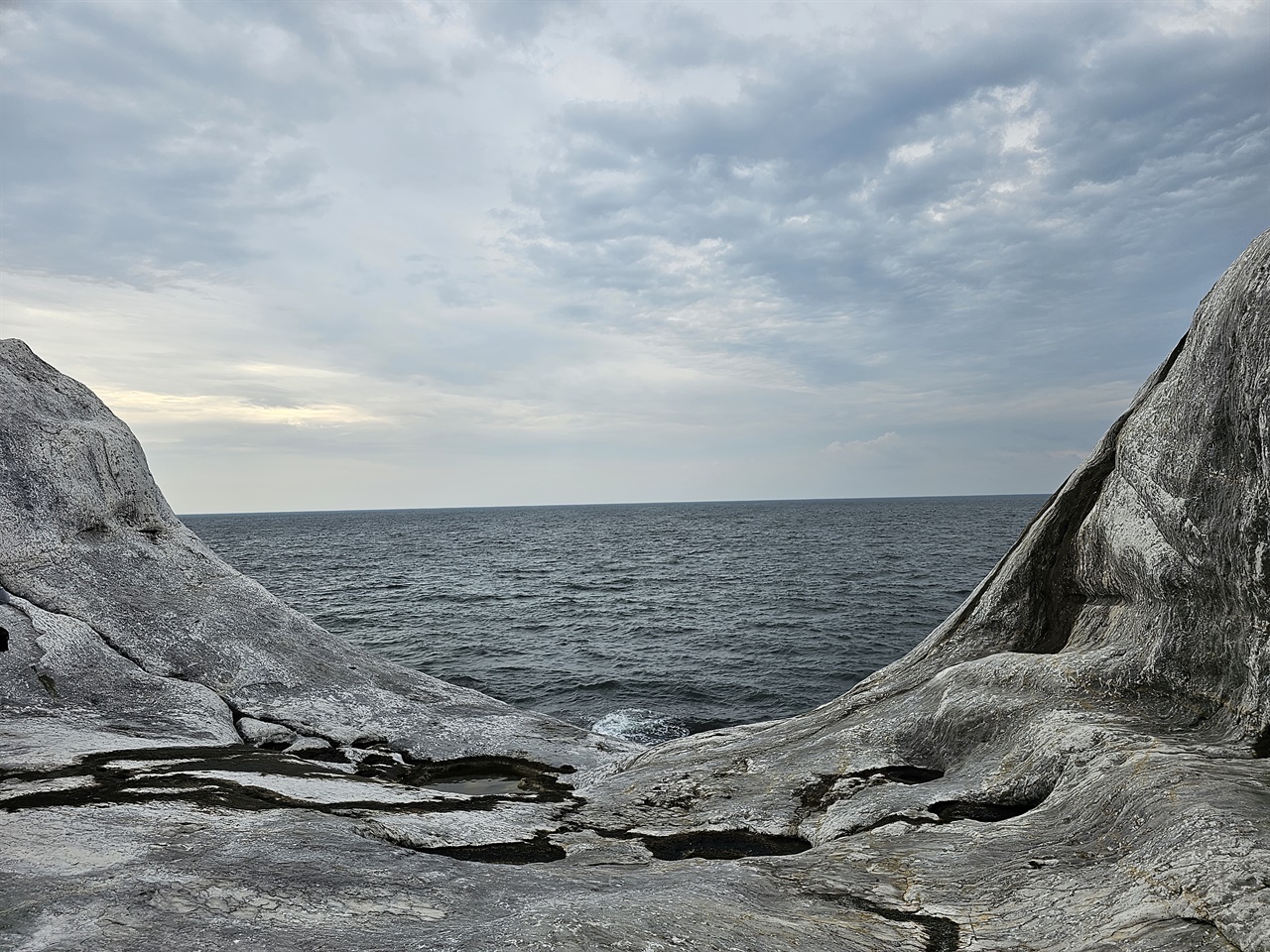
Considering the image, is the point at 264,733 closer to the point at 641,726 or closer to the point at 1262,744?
→ the point at 641,726

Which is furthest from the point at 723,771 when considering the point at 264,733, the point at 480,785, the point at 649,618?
the point at 649,618

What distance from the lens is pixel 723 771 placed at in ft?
33.9

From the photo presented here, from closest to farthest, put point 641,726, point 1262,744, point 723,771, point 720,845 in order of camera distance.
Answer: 1. point 1262,744
2. point 720,845
3. point 723,771
4. point 641,726

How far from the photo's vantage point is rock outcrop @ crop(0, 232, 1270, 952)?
5.08 m

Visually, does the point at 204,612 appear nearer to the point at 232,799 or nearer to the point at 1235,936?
the point at 232,799

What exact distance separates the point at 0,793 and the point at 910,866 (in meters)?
8.50

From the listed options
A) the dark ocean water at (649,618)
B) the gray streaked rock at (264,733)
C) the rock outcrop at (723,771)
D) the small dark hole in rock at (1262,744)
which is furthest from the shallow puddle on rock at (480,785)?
the dark ocean water at (649,618)

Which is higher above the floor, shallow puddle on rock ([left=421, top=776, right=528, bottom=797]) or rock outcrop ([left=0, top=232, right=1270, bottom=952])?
rock outcrop ([left=0, top=232, right=1270, bottom=952])

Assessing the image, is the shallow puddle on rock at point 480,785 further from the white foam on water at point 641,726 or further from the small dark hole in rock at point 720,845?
the white foam on water at point 641,726

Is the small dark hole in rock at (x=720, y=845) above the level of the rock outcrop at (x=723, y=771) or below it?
below

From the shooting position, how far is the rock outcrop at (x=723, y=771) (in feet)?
16.7

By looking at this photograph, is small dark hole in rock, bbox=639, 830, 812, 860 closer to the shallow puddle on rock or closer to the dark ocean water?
the shallow puddle on rock

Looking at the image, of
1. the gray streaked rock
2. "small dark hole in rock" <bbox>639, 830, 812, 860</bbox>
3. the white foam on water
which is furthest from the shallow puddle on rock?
the white foam on water

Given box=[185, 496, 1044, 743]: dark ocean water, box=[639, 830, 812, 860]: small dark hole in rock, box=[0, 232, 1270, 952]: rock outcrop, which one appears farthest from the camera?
box=[185, 496, 1044, 743]: dark ocean water
